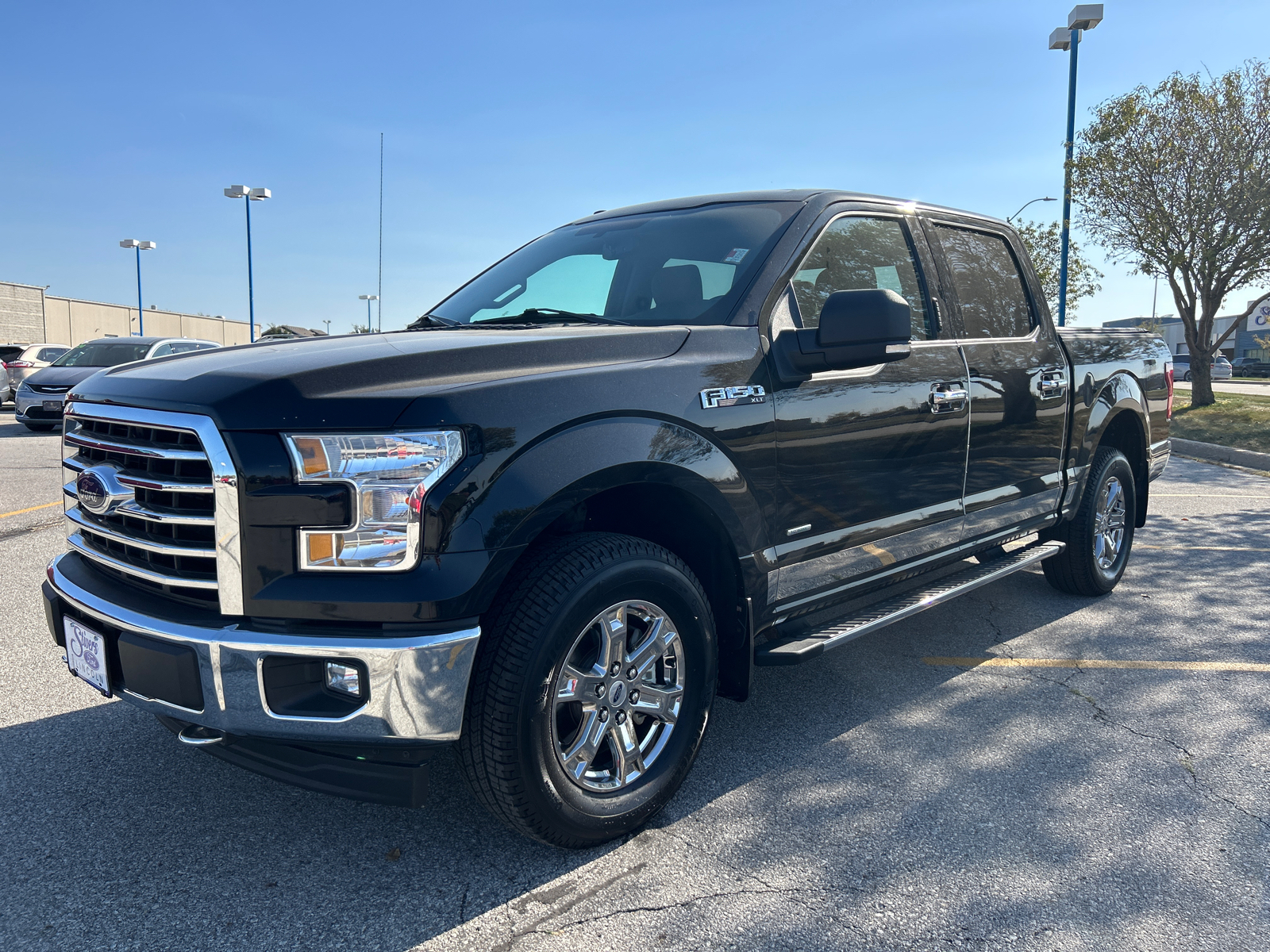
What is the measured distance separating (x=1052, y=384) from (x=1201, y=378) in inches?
726

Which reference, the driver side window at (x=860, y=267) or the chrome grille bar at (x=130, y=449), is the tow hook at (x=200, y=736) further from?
the driver side window at (x=860, y=267)

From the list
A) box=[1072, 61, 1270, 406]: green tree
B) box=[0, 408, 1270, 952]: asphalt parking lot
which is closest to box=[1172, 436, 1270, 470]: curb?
box=[1072, 61, 1270, 406]: green tree

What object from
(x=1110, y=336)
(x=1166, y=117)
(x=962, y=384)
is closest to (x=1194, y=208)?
(x=1166, y=117)

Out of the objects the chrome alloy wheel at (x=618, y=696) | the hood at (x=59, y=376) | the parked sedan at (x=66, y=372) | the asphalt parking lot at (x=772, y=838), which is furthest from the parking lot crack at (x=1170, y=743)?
the hood at (x=59, y=376)

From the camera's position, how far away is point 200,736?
2.36 m

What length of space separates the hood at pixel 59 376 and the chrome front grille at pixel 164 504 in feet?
44.4

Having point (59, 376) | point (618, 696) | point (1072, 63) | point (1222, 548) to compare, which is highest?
point (1072, 63)

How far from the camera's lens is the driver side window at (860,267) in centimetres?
340

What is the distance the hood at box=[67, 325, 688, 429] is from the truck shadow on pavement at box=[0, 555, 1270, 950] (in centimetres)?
124

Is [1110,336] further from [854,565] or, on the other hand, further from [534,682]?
[534,682]

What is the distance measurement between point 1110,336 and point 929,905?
3955 mm

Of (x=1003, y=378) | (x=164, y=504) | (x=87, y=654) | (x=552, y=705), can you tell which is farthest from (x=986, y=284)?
(x=87, y=654)

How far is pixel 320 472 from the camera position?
87.1 inches

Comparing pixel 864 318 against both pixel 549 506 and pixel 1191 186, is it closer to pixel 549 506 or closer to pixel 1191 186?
pixel 549 506
